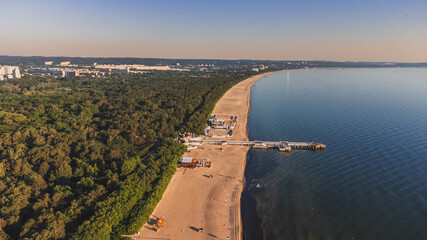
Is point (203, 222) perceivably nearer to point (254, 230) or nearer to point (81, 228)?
point (254, 230)

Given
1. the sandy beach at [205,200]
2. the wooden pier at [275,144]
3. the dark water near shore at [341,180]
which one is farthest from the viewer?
the wooden pier at [275,144]

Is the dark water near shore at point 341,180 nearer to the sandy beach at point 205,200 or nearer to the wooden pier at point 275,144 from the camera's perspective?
the wooden pier at point 275,144

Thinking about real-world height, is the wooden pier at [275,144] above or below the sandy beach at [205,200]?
above

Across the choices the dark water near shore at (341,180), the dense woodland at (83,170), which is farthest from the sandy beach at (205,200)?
the dense woodland at (83,170)

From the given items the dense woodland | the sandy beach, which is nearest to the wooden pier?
the sandy beach

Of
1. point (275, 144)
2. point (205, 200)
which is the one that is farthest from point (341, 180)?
point (205, 200)

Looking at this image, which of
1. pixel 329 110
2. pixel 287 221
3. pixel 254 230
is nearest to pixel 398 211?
pixel 287 221
